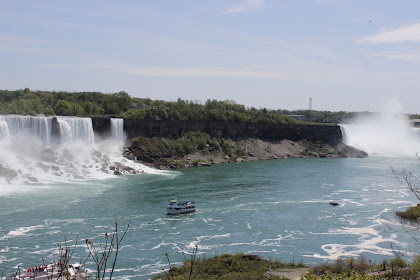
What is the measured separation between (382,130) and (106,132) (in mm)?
74955

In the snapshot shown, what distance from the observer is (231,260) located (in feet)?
83.4

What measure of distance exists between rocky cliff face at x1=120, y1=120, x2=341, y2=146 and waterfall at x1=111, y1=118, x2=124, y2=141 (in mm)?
1410

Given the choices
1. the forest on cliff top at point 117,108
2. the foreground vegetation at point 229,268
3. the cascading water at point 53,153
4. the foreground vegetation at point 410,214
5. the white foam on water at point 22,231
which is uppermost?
the forest on cliff top at point 117,108

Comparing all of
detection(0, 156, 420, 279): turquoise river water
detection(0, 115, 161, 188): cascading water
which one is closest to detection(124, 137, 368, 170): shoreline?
detection(0, 115, 161, 188): cascading water

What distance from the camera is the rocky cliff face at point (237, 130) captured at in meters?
78.8

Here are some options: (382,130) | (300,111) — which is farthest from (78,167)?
(300,111)

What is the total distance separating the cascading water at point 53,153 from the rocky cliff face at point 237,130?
1015cm

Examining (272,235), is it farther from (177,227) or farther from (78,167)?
(78,167)

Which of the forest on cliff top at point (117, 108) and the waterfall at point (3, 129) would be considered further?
the forest on cliff top at point (117, 108)

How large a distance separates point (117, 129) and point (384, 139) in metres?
66.9

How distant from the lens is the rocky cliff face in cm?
7881

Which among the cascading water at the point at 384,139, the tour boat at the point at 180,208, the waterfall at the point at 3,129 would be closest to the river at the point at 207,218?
the tour boat at the point at 180,208

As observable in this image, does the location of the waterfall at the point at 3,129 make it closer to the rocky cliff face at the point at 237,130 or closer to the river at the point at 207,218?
the river at the point at 207,218

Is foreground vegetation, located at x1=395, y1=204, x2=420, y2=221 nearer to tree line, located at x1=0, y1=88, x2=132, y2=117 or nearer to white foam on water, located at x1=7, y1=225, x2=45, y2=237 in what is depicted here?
white foam on water, located at x1=7, y1=225, x2=45, y2=237
